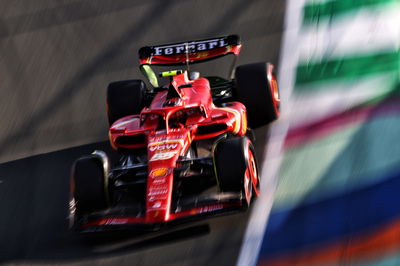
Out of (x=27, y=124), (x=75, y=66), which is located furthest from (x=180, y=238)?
(x=75, y=66)

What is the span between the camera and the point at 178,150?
264 inches

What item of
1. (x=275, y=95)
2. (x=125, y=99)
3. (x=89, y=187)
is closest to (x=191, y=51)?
(x=125, y=99)

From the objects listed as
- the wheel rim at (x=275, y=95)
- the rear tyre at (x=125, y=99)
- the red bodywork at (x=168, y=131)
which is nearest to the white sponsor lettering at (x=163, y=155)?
the red bodywork at (x=168, y=131)

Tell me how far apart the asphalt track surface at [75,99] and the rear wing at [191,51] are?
1055 mm

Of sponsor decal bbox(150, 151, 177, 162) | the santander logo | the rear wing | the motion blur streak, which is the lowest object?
the motion blur streak

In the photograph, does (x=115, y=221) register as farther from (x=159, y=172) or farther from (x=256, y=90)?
(x=256, y=90)

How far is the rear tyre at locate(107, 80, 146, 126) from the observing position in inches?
320

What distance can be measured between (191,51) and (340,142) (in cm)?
215

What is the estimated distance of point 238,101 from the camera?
7.95 meters

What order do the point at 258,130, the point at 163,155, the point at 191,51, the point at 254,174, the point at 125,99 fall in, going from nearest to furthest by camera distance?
the point at 163,155 → the point at 254,174 → the point at 258,130 → the point at 125,99 → the point at 191,51

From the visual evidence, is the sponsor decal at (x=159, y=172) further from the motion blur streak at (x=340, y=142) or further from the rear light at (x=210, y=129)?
the motion blur streak at (x=340, y=142)

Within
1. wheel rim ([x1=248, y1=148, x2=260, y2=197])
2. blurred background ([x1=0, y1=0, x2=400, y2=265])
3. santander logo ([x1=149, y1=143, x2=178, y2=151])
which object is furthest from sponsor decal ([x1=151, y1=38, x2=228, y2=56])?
wheel rim ([x1=248, y1=148, x2=260, y2=197])

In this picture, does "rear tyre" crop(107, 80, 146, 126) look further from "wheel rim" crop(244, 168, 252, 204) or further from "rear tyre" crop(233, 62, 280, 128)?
"wheel rim" crop(244, 168, 252, 204)

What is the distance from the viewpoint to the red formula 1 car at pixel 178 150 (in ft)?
20.5
